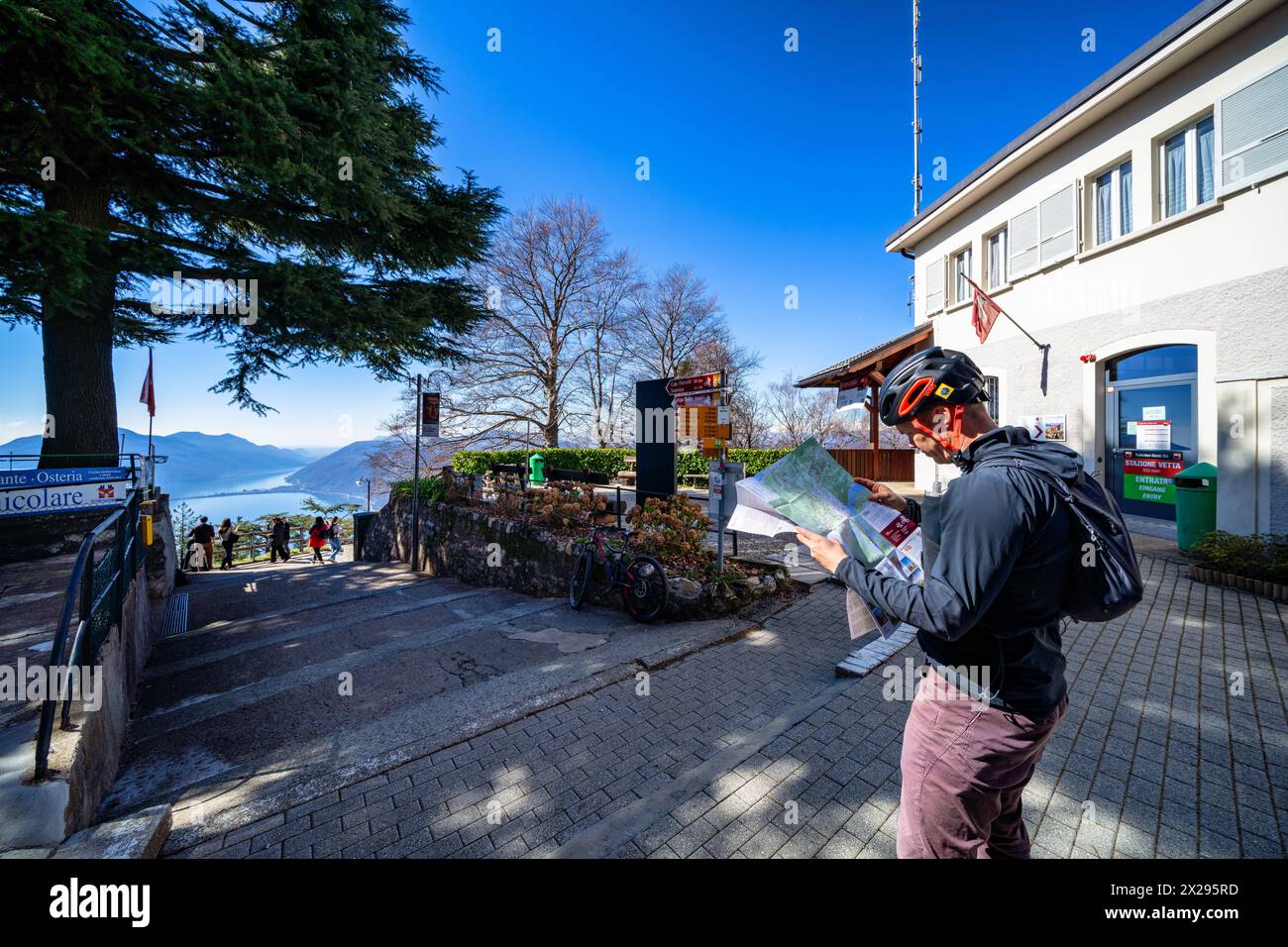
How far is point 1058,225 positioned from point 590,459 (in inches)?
792

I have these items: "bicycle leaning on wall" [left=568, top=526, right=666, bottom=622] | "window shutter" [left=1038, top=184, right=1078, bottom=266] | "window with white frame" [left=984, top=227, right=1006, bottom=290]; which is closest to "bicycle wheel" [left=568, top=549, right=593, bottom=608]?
"bicycle leaning on wall" [left=568, top=526, right=666, bottom=622]

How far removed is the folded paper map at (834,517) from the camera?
1708 millimetres

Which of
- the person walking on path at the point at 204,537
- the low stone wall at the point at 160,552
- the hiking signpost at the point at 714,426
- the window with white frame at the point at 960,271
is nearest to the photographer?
the hiking signpost at the point at 714,426

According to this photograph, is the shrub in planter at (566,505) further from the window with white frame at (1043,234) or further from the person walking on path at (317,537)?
the person walking on path at (317,537)

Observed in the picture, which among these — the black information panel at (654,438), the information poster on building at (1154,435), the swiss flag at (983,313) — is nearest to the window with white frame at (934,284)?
the swiss flag at (983,313)

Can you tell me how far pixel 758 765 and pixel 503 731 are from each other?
1863 mm

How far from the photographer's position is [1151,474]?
31.6 ft

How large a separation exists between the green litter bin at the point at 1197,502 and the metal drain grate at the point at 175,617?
1599cm

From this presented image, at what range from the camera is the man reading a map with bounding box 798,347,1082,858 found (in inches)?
52.9

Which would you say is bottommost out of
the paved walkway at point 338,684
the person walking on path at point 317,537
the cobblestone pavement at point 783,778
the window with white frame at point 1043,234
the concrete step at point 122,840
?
the person walking on path at point 317,537
